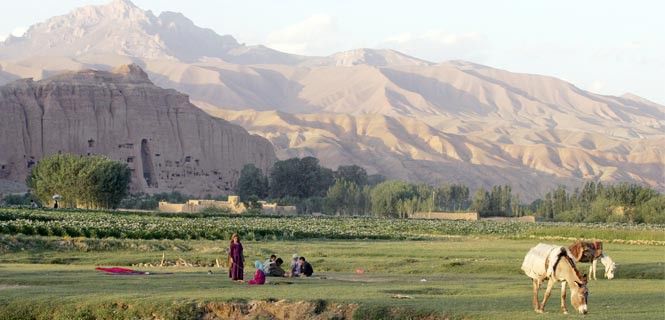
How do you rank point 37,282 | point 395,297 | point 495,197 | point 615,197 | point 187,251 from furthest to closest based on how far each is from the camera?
point 495,197 < point 615,197 < point 187,251 < point 37,282 < point 395,297

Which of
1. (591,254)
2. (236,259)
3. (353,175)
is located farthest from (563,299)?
(353,175)

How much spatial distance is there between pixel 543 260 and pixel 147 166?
13112cm

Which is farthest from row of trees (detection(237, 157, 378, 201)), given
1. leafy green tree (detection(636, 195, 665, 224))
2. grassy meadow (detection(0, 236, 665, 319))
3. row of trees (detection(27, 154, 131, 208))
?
grassy meadow (detection(0, 236, 665, 319))

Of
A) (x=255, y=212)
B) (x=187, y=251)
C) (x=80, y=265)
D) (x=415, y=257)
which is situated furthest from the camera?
(x=255, y=212)

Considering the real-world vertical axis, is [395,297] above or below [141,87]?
below

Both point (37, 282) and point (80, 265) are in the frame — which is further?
point (80, 265)

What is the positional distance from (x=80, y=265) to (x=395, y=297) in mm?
17116

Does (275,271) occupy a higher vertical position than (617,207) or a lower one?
lower

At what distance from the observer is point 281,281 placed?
29.9m

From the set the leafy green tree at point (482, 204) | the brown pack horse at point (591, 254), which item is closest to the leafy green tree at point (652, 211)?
the leafy green tree at point (482, 204)

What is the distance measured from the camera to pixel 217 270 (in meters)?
35.3

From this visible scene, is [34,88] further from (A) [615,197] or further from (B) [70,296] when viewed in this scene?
(B) [70,296]

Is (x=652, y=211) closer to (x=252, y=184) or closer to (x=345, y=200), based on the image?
(x=345, y=200)

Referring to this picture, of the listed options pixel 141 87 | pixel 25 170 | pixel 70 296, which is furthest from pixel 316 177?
pixel 70 296
